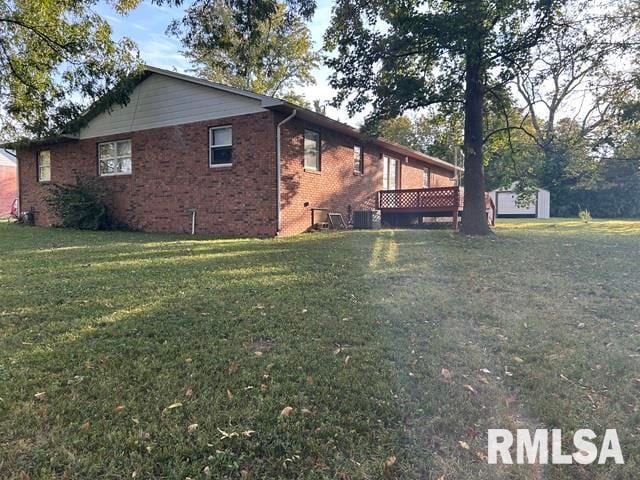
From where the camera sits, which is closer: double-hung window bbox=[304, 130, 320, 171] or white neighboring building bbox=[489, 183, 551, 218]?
double-hung window bbox=[304, 130, 320, 171]

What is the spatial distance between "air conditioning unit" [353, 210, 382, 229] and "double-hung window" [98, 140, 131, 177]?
27.7ft

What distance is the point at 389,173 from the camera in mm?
18562

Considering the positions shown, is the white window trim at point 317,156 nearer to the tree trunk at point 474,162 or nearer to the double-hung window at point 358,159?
the double-hung window at point 358,159

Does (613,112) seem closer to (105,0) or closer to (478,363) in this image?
(478,363)

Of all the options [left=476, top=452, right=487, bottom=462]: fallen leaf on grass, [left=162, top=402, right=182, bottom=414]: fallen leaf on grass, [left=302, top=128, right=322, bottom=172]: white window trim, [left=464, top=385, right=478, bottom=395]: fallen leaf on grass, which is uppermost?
[left=302, top=128, right=322, bottom=172]: white window trim

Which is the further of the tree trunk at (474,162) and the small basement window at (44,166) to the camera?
the small basement window at (44,166)

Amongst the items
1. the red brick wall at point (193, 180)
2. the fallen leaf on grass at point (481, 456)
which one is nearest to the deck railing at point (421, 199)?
the red brick wall at point (193, 180)

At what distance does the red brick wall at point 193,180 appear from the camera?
11.8m

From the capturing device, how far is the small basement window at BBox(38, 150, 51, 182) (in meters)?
17.1

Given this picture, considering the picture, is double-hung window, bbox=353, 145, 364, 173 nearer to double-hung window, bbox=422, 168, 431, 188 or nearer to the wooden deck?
the wooden deck

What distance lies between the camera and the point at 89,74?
39.0 ft

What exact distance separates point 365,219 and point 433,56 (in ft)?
19.4

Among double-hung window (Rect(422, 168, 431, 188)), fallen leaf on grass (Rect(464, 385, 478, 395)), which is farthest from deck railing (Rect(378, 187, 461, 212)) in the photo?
fallen leaf on grass (Rect(464, 385, 478, 395))

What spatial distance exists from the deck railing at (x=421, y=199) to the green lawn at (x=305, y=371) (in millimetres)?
8739
